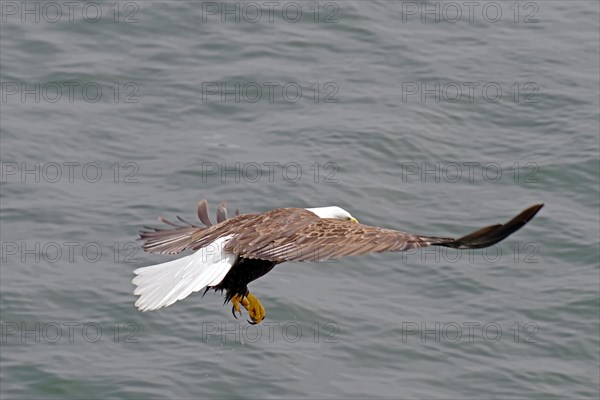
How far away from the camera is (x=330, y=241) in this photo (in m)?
8.88

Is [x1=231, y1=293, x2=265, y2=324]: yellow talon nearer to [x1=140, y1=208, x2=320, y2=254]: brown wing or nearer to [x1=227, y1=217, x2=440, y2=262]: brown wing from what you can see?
[x1=140, y1=208, x2=320, y2=254]: brown wing

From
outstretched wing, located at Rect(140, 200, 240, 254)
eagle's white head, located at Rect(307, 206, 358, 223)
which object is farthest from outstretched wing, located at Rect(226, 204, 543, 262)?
eagle's white head, located at Rect(307, 206, 358, 223)

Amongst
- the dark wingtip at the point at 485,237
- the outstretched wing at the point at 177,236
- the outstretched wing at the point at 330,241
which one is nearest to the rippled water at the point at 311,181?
the outstretched wing at the point at 177,236

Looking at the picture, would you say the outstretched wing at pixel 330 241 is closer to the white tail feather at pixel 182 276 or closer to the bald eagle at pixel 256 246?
the bald eagle at pixel 256 246

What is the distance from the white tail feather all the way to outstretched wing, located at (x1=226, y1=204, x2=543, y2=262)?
0.14 m

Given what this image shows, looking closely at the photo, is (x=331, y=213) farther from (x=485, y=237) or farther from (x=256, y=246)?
(x=485, y=237)

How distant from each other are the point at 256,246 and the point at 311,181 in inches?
297

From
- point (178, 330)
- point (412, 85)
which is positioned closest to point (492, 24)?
point (412, 85)

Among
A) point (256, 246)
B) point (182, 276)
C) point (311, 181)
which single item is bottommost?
point (311, 181)

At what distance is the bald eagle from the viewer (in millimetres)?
8641

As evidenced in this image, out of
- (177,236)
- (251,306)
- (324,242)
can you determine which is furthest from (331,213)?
(324,242)

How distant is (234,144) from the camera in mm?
17375

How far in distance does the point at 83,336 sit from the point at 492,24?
28.5ft

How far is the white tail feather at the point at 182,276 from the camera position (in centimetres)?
900
